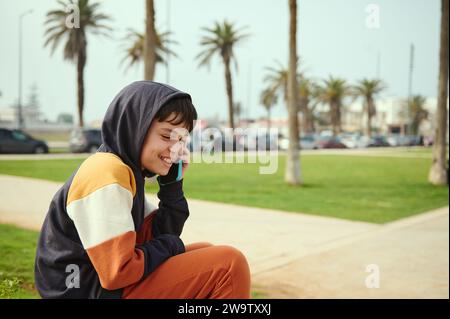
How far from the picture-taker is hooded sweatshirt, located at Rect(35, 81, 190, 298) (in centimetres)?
149

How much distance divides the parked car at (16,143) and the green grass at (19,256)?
758 inches

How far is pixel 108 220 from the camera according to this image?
58.0 inches

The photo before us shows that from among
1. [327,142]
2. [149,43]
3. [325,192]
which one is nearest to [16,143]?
[149,43]

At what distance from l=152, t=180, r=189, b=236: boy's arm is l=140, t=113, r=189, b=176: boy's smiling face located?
0.24 meters

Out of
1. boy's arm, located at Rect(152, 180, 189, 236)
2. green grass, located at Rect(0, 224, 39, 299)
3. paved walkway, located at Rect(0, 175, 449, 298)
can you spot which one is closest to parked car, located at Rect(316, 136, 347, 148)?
paved walkway, located at Rect(0, 175, 449, 298)

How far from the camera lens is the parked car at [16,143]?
24398 millimetres

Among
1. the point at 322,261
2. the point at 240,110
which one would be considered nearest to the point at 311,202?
the point at 322,261

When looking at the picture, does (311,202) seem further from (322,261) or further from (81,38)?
(81,38)

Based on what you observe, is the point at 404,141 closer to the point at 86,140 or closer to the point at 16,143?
the point at 86,140

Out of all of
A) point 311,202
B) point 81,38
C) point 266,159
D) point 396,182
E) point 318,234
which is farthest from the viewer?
point 81,38

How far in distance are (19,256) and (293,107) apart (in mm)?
9462

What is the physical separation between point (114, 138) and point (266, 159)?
118 cm
